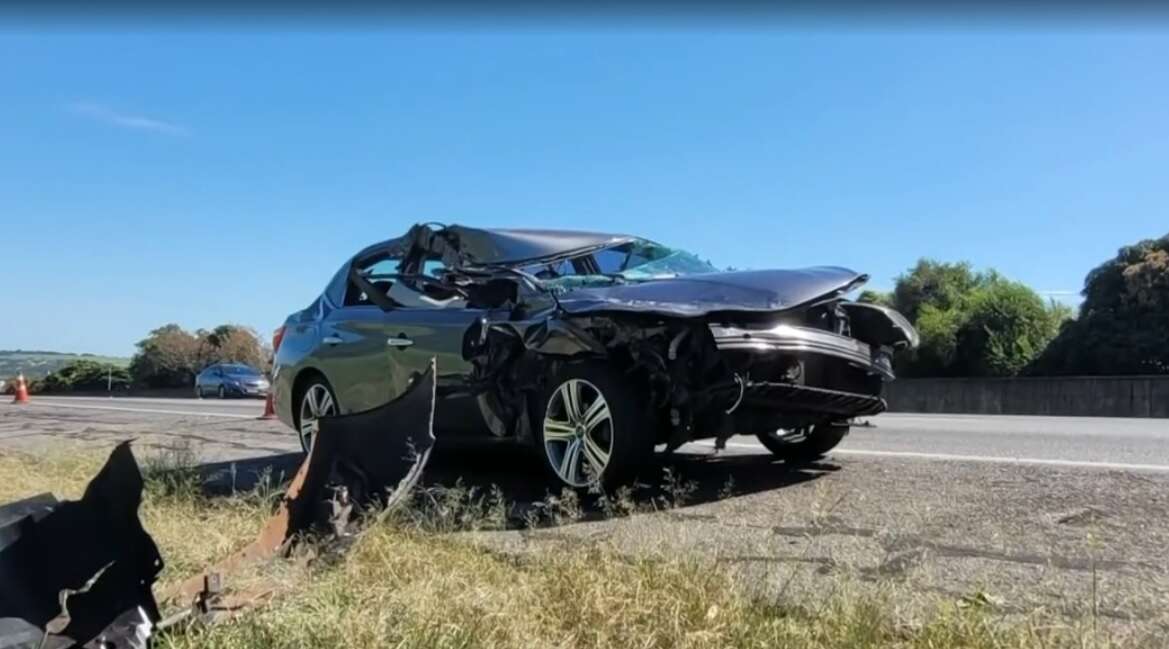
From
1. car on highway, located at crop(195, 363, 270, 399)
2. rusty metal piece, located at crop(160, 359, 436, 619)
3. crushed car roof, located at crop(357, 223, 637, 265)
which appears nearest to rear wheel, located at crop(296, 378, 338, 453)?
crushed car roof, located at crop(357, 223, 637, 265)

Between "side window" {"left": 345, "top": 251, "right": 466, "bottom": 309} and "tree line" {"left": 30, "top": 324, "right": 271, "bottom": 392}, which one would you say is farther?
"tree line" {"left": 30, "top": 324, "right": 271, "bottom": 392}

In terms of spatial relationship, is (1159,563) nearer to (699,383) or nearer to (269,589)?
(699,383)

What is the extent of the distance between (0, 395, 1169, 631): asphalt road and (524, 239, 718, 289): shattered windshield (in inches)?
49.0

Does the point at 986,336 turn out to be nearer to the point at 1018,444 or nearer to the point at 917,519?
the point at 1018,444

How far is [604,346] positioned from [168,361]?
4790 centimetres

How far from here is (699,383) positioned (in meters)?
4.58

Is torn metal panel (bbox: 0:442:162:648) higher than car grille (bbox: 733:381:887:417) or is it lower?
lower

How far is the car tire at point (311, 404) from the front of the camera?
7.07m

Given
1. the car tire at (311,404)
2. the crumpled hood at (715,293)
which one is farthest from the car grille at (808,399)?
the car tire at (311,404)

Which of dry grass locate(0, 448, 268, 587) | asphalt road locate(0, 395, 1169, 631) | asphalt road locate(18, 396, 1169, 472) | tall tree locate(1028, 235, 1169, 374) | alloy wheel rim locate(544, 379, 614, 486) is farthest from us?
tall tree locate(1028, 235, 1169, 374)

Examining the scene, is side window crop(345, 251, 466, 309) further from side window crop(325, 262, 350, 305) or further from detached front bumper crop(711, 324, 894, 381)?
detached front bumper crop(711, 324, 894, 381)

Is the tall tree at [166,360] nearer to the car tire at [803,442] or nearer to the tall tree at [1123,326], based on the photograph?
the tall tree at [1123,326]

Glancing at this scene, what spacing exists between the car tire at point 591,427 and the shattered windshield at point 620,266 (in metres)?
0.79

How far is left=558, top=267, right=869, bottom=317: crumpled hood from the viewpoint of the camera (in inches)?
183
